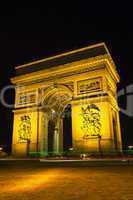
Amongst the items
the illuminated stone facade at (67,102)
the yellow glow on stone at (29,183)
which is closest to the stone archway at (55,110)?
the illuminated stone facade at (67,102)

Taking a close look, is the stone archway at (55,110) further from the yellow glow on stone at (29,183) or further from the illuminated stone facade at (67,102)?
the yellow glow on stone at (29,183)

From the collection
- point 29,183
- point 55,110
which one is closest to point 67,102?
point 55,110

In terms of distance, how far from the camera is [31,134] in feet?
→ 79.9

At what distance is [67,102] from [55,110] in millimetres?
1935

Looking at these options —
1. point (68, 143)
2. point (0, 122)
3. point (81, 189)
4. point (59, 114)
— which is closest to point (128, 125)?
point (68, 143)

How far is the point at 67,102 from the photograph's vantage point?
28.3 meters

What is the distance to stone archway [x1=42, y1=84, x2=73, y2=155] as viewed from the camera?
2466 cm

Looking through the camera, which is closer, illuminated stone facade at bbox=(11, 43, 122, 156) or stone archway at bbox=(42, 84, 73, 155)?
illuminated stone facade at bbox=(11, 43, 122, 156)

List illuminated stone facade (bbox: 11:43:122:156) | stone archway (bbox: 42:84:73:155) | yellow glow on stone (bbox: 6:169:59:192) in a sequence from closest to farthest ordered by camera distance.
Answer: yellow glow on stone (bbox: 6:169:59:192) → illuminated stone facade (bbox: 11:43:122:156) → stone archway (bbox: 42:84:73:155)

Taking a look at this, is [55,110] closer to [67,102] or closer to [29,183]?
[67,102]

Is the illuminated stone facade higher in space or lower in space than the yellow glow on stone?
higher

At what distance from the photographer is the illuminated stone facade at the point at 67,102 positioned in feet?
67.7

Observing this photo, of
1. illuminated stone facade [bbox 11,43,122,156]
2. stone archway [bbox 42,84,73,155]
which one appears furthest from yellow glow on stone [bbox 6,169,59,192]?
stone archway [bbox 42,84,73,155]

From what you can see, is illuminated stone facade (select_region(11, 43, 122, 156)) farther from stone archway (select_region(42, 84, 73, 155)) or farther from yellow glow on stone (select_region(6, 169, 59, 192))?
yellow glow on stone (select_region(6, 169, 59, 192))
